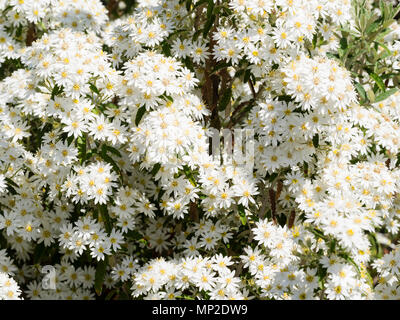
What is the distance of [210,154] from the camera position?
390 centimetres

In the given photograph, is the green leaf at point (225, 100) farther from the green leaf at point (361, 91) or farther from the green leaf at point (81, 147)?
the green leaf at point (81, 147)

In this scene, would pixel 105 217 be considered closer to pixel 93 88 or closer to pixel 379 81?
pixel 93 88

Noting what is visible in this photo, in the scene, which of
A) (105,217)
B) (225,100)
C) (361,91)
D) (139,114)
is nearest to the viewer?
(139,114)

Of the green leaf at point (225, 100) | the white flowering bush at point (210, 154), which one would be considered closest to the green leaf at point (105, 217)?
the white flowering bush at point (210, 154)

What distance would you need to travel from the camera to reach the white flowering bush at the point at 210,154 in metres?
3.32

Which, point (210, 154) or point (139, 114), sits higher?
point (139, 114)

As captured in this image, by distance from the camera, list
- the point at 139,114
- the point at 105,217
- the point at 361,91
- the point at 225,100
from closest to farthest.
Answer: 1. the point at 139,114
2. the point at 105,217
3. the point at 361,91
4. the point at 225,100

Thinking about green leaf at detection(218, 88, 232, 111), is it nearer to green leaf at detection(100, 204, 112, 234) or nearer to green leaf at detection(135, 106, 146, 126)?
green leaf at detection(135, 106, 146, 126)

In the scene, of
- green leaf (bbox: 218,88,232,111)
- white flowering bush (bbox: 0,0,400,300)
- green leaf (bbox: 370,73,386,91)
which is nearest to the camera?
white flowering bush (bbox: 0,0,400,300)

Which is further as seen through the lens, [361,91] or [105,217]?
[361,91]

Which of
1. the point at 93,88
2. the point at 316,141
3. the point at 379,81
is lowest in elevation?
the point at 316,141

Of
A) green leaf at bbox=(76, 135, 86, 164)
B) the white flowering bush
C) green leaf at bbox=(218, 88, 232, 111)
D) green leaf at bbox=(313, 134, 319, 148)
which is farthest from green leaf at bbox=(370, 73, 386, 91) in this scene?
green leaf at bbox=(76, 135, 86, 164)

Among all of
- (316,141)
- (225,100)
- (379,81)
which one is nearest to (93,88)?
(225,100)

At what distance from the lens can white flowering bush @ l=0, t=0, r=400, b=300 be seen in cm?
332
